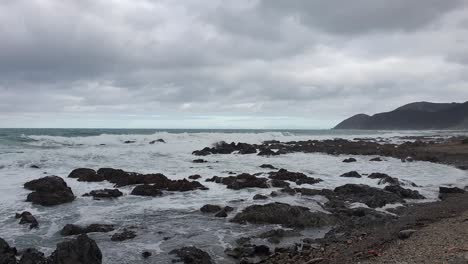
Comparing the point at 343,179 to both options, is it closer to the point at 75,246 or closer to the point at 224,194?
the point at 224,194

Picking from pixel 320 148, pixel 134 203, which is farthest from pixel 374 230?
pixel 320 148

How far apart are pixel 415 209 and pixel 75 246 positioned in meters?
10.2

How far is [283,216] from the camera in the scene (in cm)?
1234

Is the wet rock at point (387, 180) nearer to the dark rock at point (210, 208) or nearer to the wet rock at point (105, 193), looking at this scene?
the dark rock at point (210, 208)

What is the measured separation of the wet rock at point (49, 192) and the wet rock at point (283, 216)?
634cm

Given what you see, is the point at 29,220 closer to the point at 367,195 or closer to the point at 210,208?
the point at 210,208

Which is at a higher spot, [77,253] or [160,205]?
[77,253]

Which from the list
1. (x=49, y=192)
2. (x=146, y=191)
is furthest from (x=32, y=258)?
(x=146, y=191)

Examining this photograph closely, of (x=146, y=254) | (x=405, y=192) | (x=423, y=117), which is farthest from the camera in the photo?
(x=423, y=117)

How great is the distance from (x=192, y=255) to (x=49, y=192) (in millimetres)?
8351

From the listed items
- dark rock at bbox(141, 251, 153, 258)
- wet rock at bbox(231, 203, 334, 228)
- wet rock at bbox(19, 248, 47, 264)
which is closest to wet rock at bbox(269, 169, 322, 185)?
wet rock at bbox(231, 203, 334, 228)

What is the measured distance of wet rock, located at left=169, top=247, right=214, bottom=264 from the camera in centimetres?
880

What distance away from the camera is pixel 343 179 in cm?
2038

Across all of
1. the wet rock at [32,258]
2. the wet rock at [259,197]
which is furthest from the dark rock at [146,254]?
the wet rock at [259,197]
